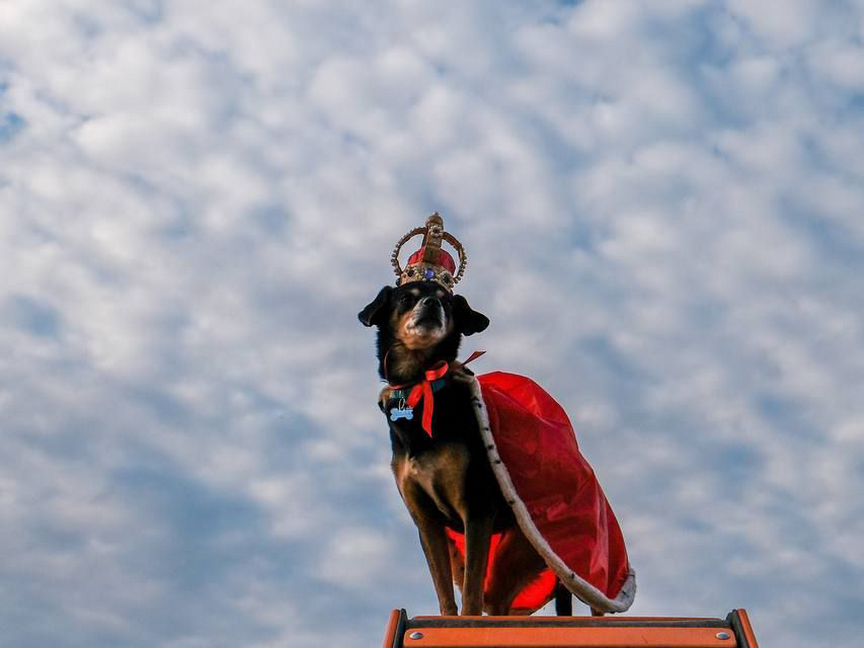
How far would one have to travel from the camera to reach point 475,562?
6.57m

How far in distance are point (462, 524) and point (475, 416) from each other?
2.46ft

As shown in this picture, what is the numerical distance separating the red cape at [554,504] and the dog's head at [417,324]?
402mm

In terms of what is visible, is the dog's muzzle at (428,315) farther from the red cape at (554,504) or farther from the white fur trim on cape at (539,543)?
the white fur trim on cape at (539,543)

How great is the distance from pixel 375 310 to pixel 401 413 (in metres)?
0.84

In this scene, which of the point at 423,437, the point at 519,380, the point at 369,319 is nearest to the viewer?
the point at 423,437

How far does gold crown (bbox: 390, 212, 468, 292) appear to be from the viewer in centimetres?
766

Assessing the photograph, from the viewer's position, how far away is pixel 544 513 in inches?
268

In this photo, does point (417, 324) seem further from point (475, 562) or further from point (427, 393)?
point (475, 562)

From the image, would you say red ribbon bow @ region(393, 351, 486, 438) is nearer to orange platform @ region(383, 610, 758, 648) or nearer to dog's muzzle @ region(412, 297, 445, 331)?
dog's muzzle @ region(412, 297, 445, 331)

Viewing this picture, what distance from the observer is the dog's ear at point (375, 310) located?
7.31m

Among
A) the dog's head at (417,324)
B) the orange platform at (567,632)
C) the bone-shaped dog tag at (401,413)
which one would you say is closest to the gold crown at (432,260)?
the dog's head at (417,324)

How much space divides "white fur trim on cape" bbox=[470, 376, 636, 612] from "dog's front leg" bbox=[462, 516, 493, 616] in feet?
0.79

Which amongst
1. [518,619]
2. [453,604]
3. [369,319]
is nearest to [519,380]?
[369,319]

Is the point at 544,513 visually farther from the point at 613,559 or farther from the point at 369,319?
the point at 369,319
